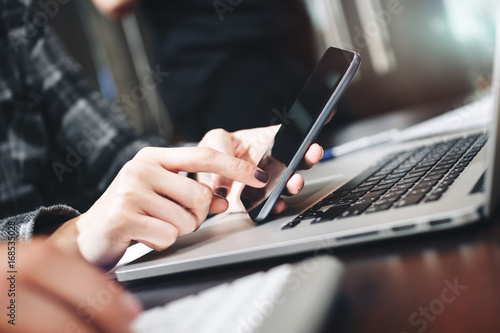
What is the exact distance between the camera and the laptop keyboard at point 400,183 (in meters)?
0.33

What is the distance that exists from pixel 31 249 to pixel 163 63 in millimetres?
565

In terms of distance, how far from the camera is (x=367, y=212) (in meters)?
0.32

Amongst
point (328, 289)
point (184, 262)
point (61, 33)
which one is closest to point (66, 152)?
point (184, 262)

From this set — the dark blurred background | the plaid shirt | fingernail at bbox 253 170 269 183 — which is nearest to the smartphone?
fingernail at bbox 253 170 269 183

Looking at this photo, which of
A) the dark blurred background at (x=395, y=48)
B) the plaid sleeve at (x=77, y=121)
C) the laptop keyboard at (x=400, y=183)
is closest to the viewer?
the laptop keyboard at (x=400, y=183)

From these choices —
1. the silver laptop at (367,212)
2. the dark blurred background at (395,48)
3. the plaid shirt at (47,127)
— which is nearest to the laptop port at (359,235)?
the silver laptop at (367,212)

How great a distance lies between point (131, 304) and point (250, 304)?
0.11 m

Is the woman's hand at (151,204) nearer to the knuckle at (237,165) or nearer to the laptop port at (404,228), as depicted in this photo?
the knuckle at (237,165)

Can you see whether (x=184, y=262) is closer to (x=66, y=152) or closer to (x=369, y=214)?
(x=369, y=214)

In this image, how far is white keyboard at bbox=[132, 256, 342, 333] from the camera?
0.22 m

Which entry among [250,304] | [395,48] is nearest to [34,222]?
[250,304]

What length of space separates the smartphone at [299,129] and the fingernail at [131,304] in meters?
0.12

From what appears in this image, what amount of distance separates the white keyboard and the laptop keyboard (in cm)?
7

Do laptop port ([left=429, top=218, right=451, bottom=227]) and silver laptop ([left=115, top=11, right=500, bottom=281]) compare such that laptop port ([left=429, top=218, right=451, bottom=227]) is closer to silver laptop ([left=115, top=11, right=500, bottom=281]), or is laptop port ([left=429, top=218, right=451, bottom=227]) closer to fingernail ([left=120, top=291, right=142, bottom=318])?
silver laptop ([left=115, top=11, right=500, bottom=281])
